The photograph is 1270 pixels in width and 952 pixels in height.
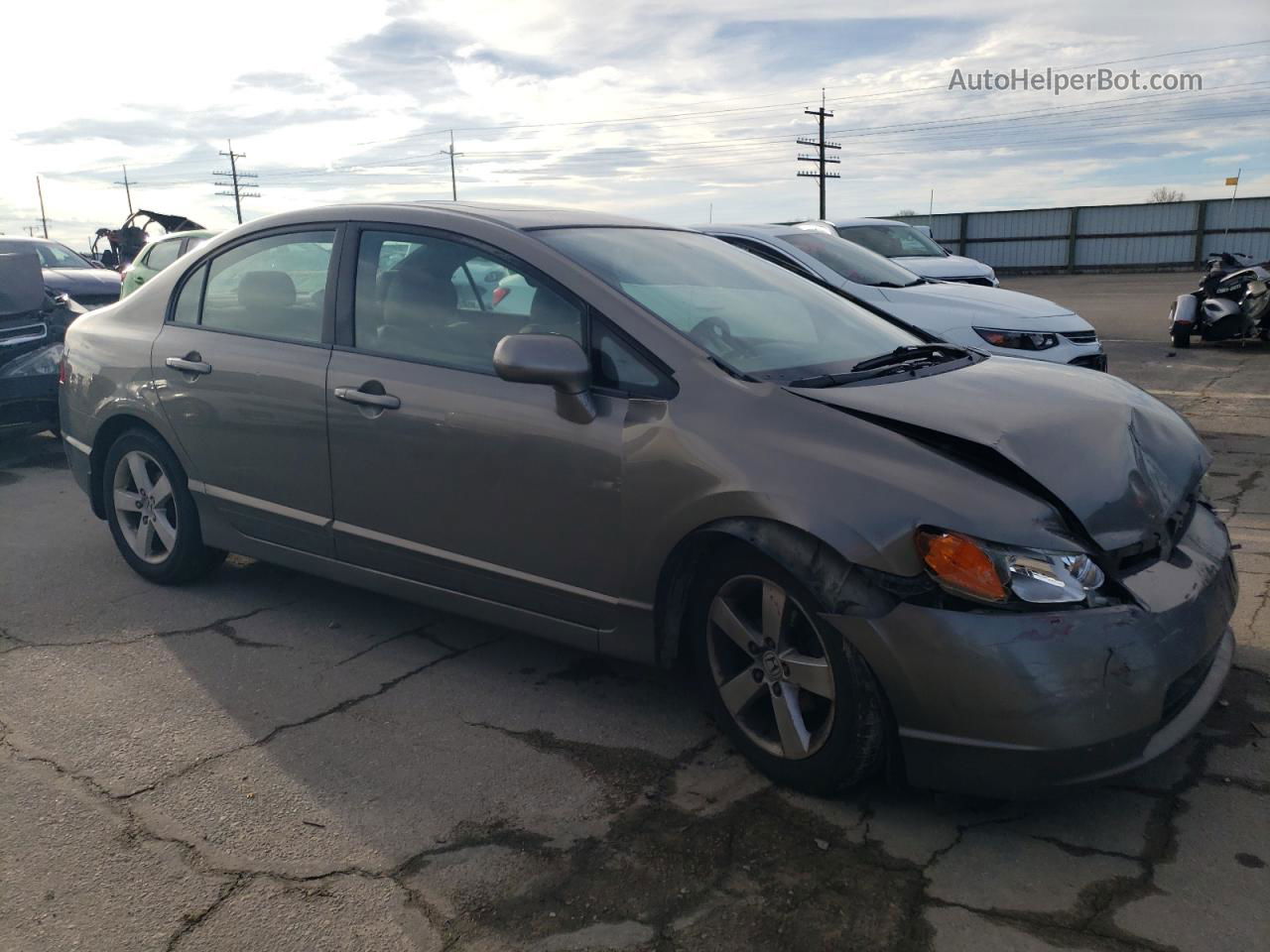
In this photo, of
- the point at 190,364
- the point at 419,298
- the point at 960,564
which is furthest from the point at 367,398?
the point at 960,564

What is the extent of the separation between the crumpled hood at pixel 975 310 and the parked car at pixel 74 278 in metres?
8.46

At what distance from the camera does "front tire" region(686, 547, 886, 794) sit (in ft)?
8.98

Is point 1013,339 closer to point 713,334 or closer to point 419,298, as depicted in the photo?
point 713,334

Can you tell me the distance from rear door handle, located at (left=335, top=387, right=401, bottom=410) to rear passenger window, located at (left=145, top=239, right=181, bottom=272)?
10.5 meters

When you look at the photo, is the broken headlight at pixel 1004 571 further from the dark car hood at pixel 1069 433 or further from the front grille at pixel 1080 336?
the front grille at pixel 1080 336

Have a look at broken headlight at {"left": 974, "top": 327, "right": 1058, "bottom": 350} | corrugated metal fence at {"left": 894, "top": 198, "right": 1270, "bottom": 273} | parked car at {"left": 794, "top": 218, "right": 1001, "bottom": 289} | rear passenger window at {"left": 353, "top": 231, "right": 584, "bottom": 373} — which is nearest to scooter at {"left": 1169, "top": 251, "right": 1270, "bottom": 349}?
parked car at {"left": 794, "top": 218, "right": 1001, "bottom": 289}

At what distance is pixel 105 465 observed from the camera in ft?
16.0

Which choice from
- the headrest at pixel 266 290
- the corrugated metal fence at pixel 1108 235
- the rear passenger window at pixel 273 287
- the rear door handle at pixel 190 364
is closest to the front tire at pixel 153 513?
the rear door handle at pixel 190 364

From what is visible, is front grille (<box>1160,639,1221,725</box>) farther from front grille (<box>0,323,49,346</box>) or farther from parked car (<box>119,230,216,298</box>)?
parked car (<box>119,230,216,298</box>)

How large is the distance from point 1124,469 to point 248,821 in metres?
2.55

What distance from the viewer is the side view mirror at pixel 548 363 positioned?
10.2 ft

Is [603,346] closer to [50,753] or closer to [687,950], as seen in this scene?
[687,950]

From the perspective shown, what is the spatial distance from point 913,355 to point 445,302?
1.60 m

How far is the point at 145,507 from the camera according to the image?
188 inches
